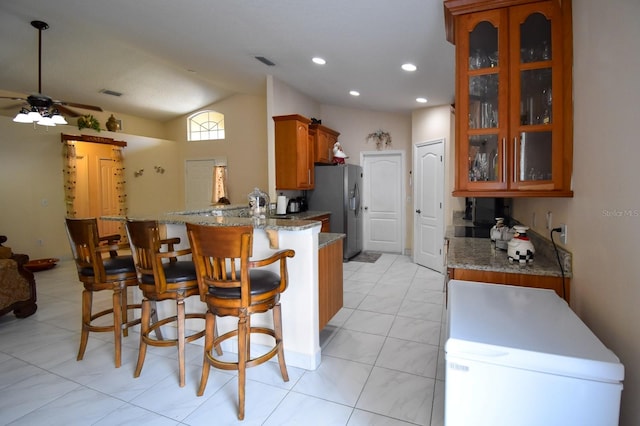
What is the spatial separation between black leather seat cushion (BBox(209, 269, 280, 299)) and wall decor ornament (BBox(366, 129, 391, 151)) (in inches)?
190

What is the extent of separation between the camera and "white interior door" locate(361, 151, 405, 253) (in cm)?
644

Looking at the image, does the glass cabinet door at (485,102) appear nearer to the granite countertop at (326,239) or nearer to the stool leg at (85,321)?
the granite countertop at (326,239)

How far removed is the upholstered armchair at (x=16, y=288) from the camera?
323 centimetres

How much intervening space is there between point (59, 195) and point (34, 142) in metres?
0.99

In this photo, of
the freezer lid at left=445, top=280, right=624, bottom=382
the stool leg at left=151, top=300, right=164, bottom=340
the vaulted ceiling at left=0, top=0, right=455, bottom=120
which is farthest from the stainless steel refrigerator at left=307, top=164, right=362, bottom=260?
the freezer lid at left=445, top=280, right=624, bottom=382

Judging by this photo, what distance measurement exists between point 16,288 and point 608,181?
15.8ft

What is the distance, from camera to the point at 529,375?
110cm

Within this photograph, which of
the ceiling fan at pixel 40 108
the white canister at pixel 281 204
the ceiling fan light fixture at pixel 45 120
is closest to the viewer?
the ceiling fan at pixel 40 108

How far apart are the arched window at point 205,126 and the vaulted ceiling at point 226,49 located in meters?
0.80

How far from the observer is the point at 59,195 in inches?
239

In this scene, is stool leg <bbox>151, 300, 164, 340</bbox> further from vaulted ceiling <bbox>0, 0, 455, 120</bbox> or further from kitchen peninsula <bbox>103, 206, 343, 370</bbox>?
vaulted ceiling <bbox>0, 0, 455, 120</bbox>

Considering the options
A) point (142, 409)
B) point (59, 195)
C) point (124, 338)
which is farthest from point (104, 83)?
point (142, 409)

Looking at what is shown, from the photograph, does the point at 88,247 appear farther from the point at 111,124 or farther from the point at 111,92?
the point at 111,124

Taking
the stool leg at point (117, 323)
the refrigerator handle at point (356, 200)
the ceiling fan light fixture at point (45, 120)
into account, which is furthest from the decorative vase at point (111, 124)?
the stool leg at point (117, 323)
